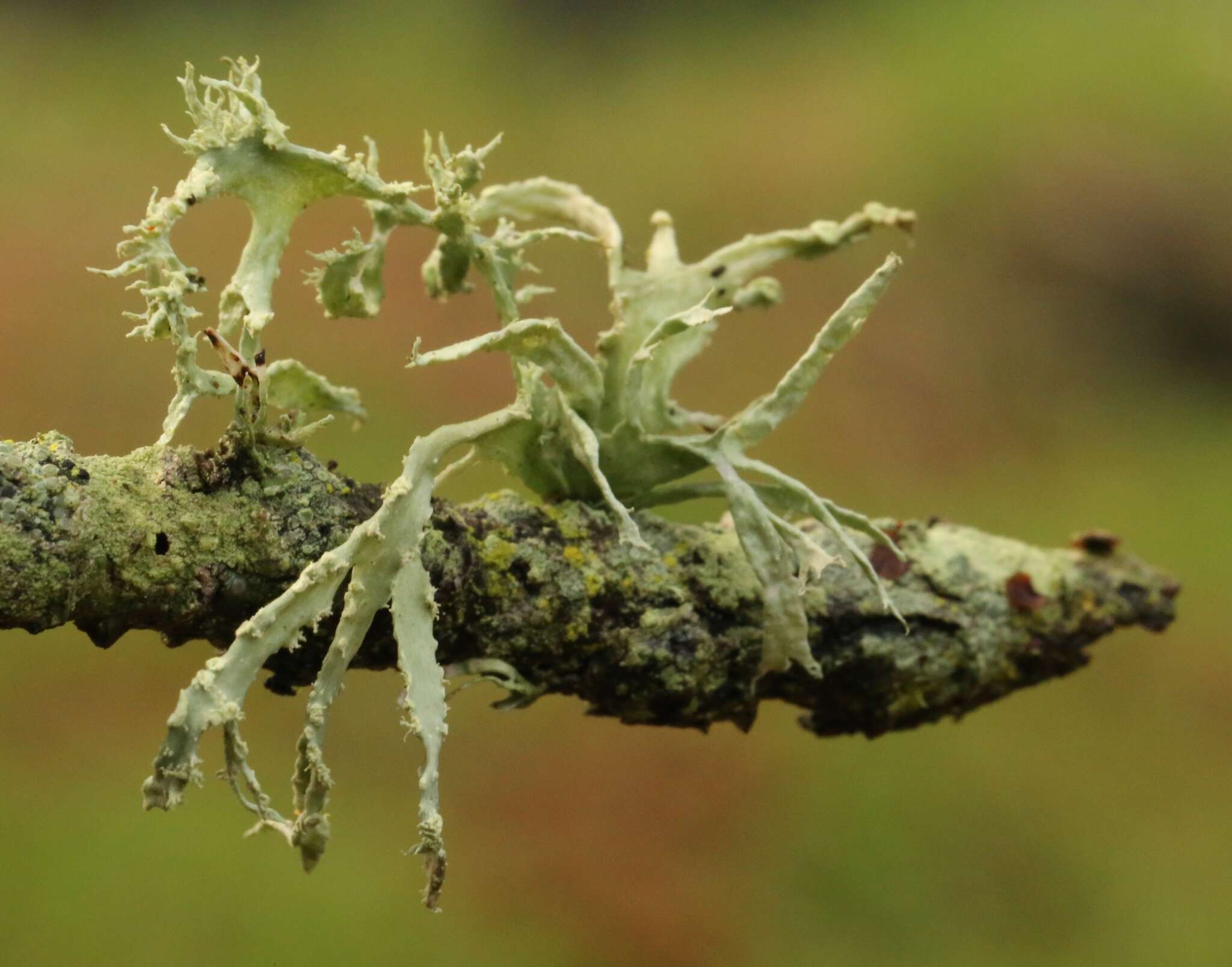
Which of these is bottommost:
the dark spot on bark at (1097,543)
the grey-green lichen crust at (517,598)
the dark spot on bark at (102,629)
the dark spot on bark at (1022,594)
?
the dark spot on bark at (102,629)

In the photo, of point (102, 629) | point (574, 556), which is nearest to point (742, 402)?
point (574, 556)

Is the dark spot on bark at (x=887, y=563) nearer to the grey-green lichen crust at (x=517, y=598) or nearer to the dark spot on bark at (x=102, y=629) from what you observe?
the grey-green lichen crust at (x=517, y=598)

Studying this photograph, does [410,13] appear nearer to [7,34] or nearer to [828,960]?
[7,34]

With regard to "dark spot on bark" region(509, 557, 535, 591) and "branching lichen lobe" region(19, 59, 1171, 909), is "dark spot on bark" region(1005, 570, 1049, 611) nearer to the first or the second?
"branching lichen lobe" region(19, 59, 1171, 909)

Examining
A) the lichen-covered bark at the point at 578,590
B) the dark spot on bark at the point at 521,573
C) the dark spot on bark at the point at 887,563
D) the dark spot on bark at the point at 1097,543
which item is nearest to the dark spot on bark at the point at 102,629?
the lichen-covered bark at the point at 578,590

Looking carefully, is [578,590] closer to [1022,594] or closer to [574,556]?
[574,556]
